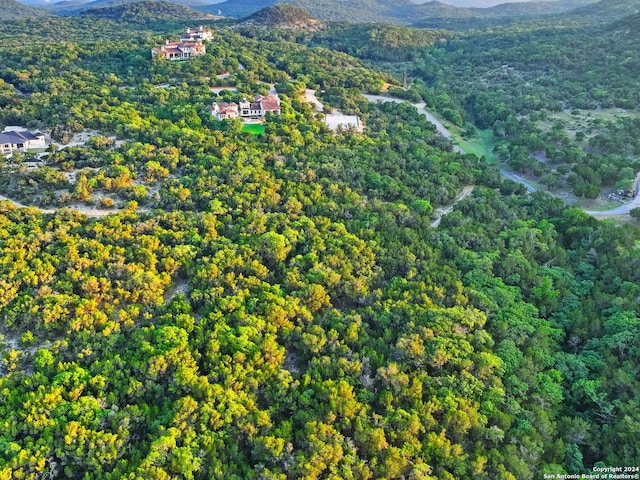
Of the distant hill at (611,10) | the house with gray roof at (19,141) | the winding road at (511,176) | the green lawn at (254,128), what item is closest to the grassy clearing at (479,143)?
the winding road at (511,176)

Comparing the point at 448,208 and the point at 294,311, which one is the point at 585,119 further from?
the point at 294,311

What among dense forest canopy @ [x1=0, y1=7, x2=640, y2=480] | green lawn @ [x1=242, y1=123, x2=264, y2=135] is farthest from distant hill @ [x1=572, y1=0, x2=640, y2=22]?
green lawn @ [x1=242, y1=123, x2=264, y2=135]

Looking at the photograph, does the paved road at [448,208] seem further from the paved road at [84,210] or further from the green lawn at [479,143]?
the paved road at [84,210]

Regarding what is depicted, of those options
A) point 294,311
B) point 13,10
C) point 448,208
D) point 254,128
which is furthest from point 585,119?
point 13,10

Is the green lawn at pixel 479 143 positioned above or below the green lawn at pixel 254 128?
below

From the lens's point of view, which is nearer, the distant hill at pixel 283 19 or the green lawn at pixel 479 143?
the green lawn at pixel 479 143

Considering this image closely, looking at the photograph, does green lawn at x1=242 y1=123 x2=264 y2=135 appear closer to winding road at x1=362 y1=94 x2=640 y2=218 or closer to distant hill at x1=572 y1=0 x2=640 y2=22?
winding road at x1=362 y1=94 x2=640 y2=218
